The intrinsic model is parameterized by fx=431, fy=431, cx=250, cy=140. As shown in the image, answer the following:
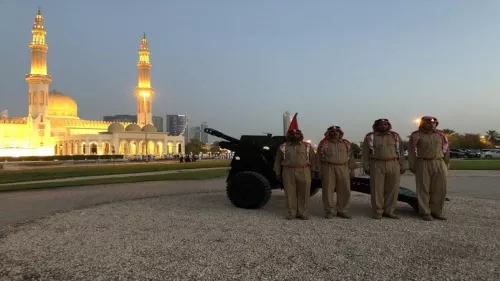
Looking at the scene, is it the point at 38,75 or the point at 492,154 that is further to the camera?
the point at 38,75

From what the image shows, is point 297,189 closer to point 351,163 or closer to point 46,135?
point 351,163

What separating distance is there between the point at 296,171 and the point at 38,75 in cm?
9371

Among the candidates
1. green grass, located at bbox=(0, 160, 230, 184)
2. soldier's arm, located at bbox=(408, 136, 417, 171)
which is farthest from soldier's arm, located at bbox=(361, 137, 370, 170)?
green grass, located at bbox=(0, 160, 230, 184)

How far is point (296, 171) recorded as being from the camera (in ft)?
29.0

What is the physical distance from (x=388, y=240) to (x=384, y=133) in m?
2.90

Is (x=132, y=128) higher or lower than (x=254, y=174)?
higher

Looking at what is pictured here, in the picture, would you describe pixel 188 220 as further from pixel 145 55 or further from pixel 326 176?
pixel 145 55

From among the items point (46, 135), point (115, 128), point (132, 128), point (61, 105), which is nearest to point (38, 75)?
point (46, 135)

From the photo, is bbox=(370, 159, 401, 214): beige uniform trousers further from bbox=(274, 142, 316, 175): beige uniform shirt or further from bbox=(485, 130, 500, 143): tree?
bbox=(485, 130, 500, 143): tree

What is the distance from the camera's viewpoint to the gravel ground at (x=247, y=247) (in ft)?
16.0

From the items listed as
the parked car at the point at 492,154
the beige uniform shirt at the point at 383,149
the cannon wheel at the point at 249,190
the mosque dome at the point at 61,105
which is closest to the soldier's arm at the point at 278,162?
the cannon wheel at the point at 249,190

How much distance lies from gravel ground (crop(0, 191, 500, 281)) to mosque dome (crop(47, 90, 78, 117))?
10233 centimetres

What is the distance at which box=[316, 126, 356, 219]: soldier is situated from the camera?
867 centimetres

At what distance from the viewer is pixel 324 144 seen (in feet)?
29.3
